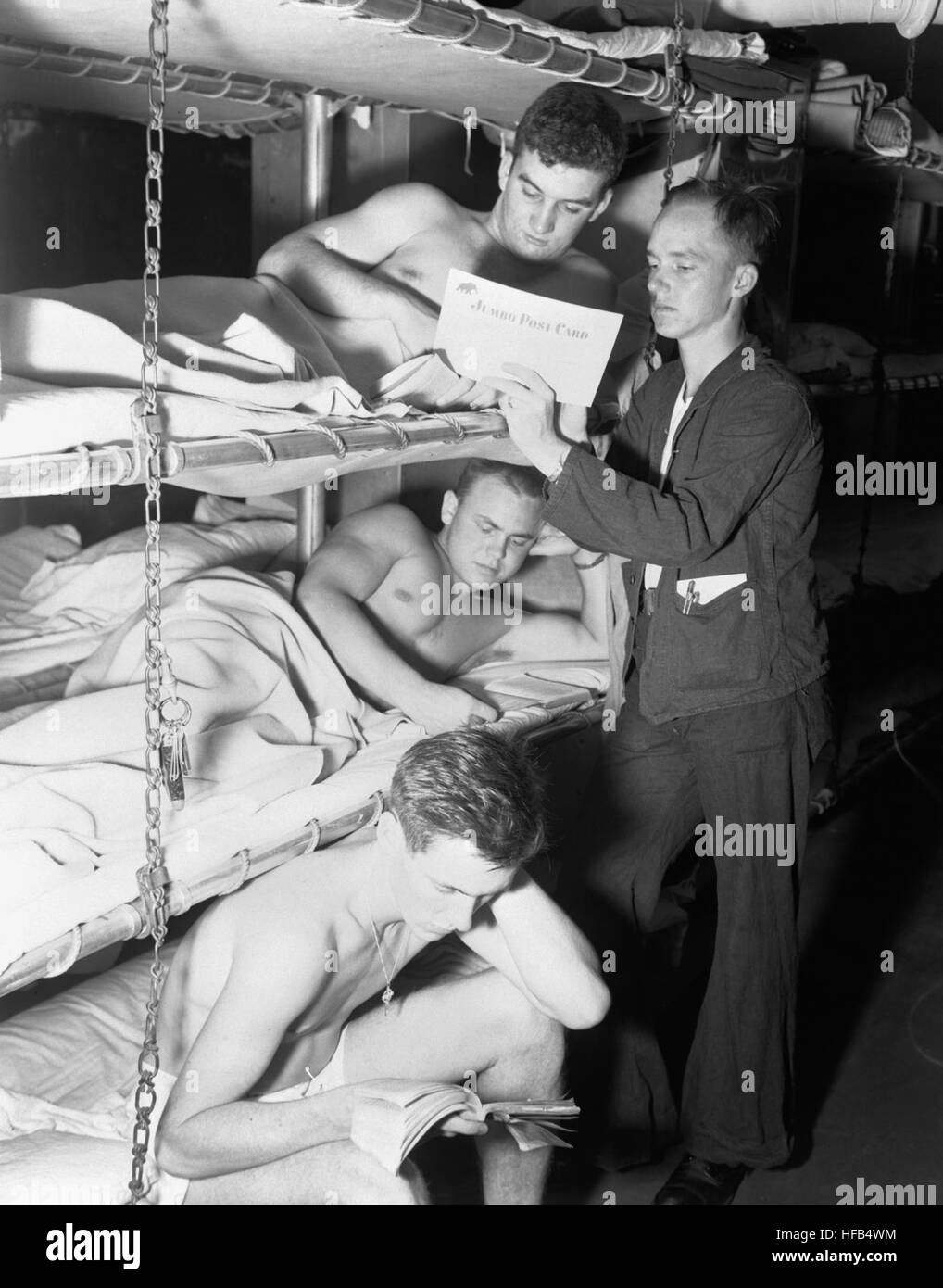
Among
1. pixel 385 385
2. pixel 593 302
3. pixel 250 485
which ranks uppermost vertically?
pixel 593 302

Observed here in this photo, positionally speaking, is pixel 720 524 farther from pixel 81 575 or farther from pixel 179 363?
pixel 81 575

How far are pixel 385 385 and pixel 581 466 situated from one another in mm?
318

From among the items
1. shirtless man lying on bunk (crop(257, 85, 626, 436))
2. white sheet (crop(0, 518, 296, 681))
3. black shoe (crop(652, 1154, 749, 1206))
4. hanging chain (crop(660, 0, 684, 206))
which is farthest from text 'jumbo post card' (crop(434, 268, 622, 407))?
black shoe (crop(652, 1154, 749, 1206))

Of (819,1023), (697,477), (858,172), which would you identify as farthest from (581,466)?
(858,172)

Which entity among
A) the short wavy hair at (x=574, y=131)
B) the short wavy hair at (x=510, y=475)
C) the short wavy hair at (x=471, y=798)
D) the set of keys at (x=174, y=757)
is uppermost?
the short wavy hair at (x=574, y=131)

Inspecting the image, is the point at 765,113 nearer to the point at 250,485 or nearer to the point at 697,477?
the point at 697,477

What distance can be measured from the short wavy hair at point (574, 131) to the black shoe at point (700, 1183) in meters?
1.68

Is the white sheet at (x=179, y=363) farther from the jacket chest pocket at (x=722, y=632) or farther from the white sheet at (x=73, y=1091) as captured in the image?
the white sheet at (x=73, y=1091)

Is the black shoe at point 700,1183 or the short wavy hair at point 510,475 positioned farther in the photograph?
the short wavy hair at point 510,475

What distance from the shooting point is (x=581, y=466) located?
6.44ft

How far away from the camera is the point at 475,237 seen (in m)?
2.28

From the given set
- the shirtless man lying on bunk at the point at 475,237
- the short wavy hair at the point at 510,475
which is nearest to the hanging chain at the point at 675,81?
the shirtless man lying on bunk at the point at 475,237

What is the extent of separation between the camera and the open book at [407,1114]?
1605mm

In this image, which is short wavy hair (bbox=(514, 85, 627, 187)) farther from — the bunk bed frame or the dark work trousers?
the dark work trousers
